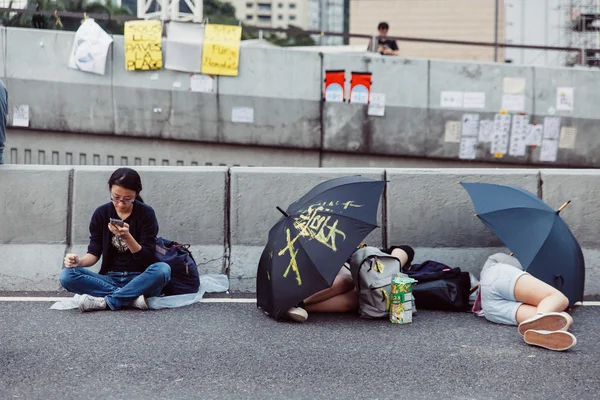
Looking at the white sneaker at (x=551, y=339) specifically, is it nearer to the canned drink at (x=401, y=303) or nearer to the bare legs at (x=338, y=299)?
the canned drink at (x=401, y=303)

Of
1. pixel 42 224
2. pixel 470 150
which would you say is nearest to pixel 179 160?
pixel 470 150

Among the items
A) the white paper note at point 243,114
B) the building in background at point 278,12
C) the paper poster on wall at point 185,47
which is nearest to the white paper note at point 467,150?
the white paper note at point 243,114

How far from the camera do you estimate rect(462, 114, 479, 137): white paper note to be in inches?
523

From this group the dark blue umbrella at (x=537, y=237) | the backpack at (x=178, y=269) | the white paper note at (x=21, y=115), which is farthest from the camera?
the white paper note at (x=21, y=115)

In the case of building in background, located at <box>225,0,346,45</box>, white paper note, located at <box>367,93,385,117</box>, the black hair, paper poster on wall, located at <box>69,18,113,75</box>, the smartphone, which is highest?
building in background, located at <box>225,0,346,45</box>

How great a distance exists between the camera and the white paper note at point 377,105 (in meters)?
13.2

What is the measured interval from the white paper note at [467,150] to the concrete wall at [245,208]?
20.4ft

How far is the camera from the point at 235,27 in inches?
505

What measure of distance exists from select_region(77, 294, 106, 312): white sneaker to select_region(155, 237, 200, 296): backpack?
21.4 inches

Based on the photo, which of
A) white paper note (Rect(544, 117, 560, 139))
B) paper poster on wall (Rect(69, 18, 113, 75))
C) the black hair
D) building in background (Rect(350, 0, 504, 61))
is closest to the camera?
the black hair

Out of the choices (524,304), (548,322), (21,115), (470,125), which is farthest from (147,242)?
(470,125)

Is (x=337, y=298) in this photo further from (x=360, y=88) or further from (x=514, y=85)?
(x=514, y=85)

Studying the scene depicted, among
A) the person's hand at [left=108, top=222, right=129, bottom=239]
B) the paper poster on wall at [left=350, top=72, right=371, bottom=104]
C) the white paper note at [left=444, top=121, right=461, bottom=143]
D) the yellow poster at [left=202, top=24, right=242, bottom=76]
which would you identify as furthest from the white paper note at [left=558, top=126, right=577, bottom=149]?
the person's hand at [left=108, top=222, right=129, bottom=239]

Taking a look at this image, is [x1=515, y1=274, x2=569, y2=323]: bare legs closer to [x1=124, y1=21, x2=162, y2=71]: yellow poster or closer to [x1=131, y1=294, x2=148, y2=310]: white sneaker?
[x1=131, y1=294, x2=148, y2=310]: white sneaker
